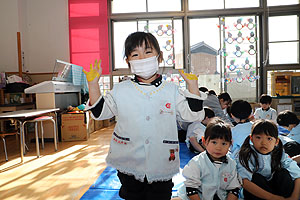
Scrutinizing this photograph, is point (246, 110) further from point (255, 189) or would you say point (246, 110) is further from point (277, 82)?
point (277, 82)

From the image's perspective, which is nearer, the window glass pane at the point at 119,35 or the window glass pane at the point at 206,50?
the window glass pane at the point at 206,50

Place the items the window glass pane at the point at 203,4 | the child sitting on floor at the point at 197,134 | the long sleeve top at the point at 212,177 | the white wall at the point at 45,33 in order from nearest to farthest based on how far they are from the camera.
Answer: the long sleeve top at the point at 212,177, the child sitting on floor at the point at 197,134, the white wall at the point at 45,33, the window glass pane at the point at 203,4

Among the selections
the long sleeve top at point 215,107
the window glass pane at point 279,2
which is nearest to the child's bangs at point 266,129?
the long sleeve top at point 215,107

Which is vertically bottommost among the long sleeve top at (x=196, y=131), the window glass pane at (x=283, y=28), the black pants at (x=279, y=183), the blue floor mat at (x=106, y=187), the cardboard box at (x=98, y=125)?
the blue floor mat at (x=106, y=187)

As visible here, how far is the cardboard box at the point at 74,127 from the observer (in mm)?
4238

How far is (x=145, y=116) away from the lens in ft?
3.42

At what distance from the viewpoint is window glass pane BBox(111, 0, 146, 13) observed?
6113 mm

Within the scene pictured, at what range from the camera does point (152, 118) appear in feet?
3.42

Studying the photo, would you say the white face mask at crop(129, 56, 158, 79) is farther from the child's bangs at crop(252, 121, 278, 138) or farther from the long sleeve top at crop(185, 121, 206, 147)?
the long sleeve top at crop(185, 121, 206, 147)

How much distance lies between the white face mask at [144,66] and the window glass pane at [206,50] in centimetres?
512

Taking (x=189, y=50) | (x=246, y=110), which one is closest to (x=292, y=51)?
(x=189, y=50)

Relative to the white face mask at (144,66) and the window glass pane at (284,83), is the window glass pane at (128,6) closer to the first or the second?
the window glass pane at (284,83)

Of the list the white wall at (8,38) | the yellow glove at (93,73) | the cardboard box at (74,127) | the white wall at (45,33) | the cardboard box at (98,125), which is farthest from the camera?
the white wall at (45,33)

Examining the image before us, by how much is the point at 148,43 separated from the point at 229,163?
924mm
